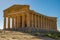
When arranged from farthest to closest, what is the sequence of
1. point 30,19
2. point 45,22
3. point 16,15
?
point 45,22 < point 16,15 < point 30,19

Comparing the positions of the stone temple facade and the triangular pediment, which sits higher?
the triangular pediment

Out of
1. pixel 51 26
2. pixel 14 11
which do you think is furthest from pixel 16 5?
pixel 51 26

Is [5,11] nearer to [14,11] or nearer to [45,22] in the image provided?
[14,11]

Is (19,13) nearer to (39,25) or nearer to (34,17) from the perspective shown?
(34,17)

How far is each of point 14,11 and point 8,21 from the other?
363 cm

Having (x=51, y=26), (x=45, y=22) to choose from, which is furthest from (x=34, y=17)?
(x=51, y=26)

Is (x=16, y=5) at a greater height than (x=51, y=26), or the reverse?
(x=16, y=5)

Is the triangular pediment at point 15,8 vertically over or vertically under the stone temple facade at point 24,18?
over

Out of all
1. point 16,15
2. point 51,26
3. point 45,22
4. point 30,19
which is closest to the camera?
point 30,19

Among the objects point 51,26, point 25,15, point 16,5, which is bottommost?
point 51,26

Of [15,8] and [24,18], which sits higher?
[15,8]

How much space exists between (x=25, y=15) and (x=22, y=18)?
3.11 ft

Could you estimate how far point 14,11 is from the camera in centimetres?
3384

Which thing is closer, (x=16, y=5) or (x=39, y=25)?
(x=16, y=5)
